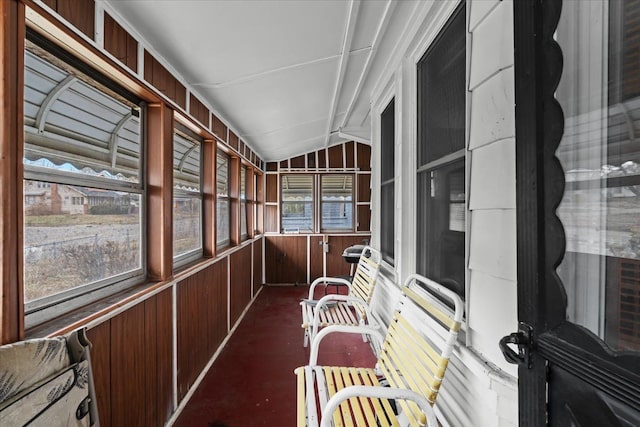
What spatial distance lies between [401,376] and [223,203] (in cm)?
293

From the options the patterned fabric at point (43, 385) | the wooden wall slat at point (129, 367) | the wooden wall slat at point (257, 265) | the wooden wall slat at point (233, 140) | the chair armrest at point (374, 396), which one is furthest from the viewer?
the wooden wall slat at point (257, 265)

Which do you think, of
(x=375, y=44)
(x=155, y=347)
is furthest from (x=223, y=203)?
(x=375, y=44)

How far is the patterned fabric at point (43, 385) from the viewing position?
0.84 m

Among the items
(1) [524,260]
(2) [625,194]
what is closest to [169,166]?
(1) [524,260]

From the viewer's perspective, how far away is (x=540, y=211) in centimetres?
68

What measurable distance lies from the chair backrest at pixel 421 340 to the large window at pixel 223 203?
2458mm

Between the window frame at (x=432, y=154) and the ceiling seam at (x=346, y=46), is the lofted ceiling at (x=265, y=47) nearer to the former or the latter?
the ceiling seam at (x=346, y=46)

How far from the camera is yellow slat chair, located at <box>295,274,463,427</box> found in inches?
41.4

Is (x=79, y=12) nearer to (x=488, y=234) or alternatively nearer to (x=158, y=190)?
(x=158, y=190)

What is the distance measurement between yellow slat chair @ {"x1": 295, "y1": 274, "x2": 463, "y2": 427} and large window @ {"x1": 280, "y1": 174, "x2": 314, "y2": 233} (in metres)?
4.34

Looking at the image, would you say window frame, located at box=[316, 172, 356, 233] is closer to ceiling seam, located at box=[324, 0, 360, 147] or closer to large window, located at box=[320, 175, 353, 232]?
large window, located at box=[320, 175, 353, 232]

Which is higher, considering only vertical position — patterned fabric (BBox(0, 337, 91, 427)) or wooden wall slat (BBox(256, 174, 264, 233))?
wooden wall slat (BBox(256, 174, 264, 233))

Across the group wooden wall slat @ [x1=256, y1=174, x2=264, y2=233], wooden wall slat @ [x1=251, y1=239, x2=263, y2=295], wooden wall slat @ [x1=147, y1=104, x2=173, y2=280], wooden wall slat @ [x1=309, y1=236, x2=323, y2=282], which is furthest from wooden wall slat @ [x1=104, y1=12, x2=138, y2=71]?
wooden wall slat @ [x1=309, y1=236, x2=323, y2=282]

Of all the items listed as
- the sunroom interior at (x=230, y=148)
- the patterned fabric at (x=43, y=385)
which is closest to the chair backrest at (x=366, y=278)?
the sunroom interior at (x=230, y=148)
